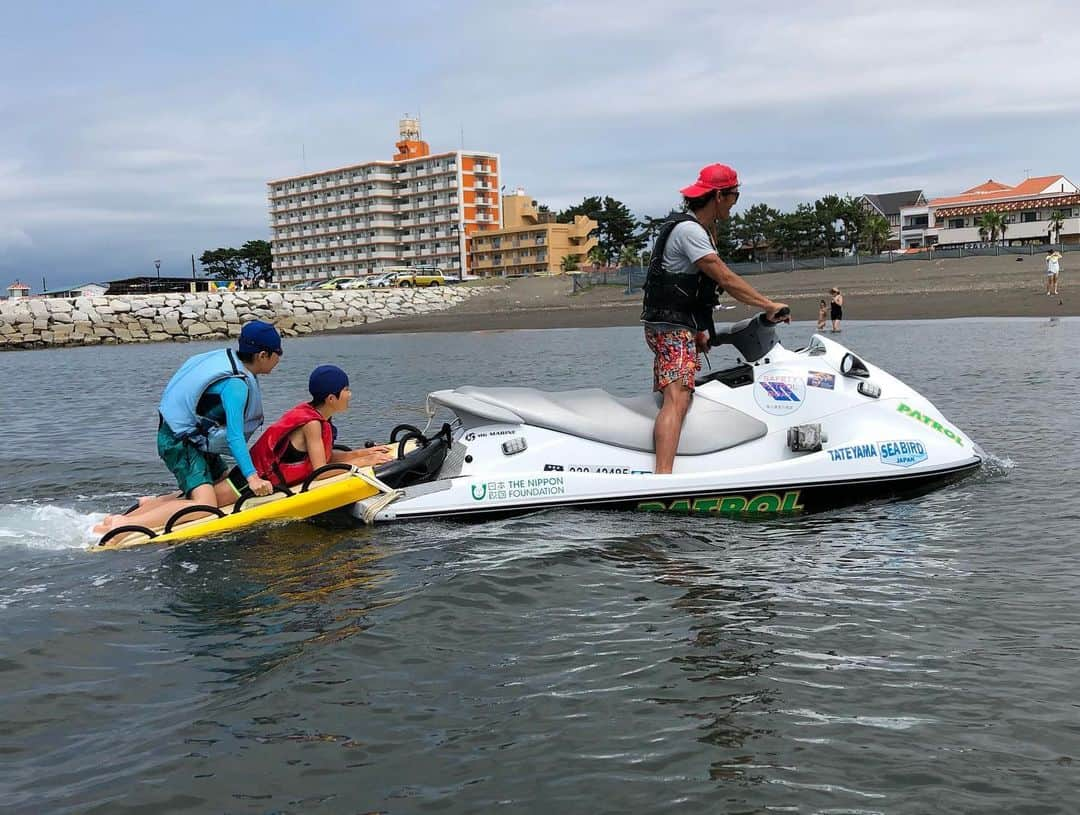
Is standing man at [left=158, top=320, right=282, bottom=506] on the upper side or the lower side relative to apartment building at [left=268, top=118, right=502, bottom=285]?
lower

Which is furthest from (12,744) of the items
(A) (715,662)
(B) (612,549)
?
(B) (612,549)

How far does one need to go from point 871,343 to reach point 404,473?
2181 cm

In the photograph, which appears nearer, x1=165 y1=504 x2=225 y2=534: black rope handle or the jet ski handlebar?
x1=165 y1=504 x2=225 y2=534: black rope handle

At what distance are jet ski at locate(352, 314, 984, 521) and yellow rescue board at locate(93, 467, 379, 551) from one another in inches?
11.9

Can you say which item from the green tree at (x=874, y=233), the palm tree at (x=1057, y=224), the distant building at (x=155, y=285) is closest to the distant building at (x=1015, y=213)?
the palm tree at (x=1057, y=224)

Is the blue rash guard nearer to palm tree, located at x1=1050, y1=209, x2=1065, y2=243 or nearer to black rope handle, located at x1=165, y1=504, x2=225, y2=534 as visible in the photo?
black rope handle, located at x1=165, y1=504, x2=225, y2=534

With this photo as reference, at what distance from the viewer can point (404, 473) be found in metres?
7.04

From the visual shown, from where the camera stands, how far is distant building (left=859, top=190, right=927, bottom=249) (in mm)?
100688

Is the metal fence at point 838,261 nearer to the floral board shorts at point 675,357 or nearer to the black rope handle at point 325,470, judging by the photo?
the floral board shorts at point 675,357

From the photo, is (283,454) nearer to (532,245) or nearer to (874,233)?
(874,233)

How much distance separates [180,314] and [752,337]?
59.2 m

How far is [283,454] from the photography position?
708 cm

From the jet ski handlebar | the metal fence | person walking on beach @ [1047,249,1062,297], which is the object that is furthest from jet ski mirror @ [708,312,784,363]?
the metal fence

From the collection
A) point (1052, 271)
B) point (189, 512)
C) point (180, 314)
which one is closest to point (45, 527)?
point (189, 512)
